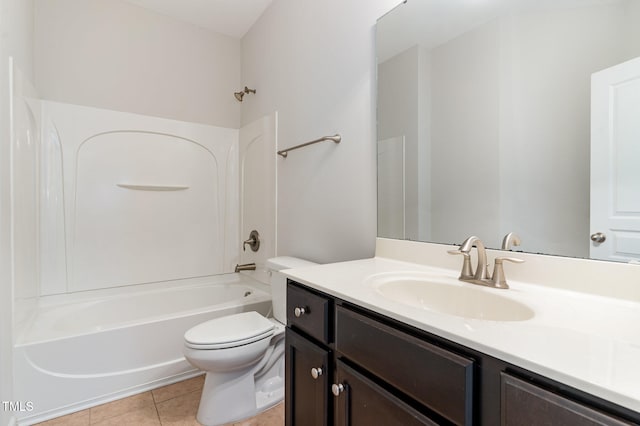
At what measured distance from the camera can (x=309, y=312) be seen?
1.00 meters

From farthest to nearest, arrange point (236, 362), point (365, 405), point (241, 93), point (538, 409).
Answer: point (241, 93), point (236, 362), point (365, 405), point (538, 409)

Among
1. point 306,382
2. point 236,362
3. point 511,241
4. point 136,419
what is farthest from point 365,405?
point 136,419

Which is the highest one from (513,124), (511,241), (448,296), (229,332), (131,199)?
(513,124)

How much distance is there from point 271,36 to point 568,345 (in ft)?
8.21

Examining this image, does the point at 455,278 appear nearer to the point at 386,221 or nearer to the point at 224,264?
the point at 386,221

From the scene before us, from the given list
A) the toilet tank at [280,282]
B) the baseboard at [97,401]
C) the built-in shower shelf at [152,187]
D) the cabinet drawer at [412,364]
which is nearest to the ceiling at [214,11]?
the built-in shower shelf at [152,187]

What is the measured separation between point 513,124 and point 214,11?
7.91 ft

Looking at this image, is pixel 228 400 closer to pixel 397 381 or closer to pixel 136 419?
pixel 136 419

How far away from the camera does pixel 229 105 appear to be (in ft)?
9.16

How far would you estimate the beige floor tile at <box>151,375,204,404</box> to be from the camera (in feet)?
5.73

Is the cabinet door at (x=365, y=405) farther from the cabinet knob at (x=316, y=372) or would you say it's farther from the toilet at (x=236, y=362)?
the toilet at (x=236, y=362)

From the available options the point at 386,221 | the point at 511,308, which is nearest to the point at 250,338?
the point at 386,221

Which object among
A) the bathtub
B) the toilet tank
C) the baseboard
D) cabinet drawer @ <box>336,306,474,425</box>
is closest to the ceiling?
the toilet tank

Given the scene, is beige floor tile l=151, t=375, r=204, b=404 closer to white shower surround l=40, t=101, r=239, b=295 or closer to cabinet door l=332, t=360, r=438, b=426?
white shower surround l=40, t=101, r=239, b=295
